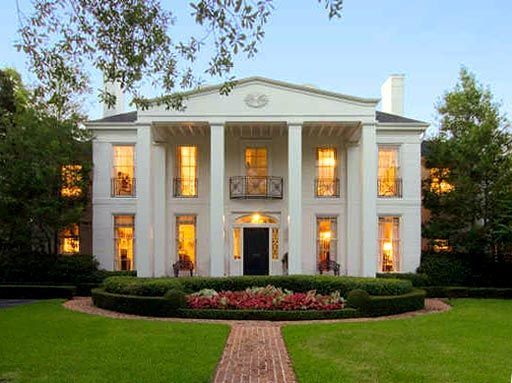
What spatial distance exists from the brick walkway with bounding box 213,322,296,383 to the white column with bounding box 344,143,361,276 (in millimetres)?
11061

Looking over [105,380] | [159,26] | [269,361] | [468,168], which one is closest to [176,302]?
[269,361]

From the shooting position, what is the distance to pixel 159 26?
894 centimetres

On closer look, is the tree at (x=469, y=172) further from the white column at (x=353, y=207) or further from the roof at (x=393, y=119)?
the white column at (x=353, y=207)

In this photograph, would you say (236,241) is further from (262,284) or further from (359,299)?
(359,299)

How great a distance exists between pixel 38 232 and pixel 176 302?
1050 cm

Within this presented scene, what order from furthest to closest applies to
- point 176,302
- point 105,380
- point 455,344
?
point 176,302, point 455,344, point 105,380

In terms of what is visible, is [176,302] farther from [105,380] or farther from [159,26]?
[159,26]

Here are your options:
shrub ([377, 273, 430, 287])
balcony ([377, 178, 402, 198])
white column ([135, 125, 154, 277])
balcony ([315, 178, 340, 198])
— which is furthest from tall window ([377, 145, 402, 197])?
white column ([135, 125, 154, 277])

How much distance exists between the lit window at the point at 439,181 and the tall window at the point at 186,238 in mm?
10494

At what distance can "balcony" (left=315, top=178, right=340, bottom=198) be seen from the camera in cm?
2422

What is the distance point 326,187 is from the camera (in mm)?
24266

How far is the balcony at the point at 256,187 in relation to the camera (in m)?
23.7

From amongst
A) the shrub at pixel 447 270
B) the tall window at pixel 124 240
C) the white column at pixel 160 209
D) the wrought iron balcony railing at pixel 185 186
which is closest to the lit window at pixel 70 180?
the tall window at pixel 124 240

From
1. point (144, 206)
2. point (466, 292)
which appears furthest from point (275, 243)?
point (466, 292)
